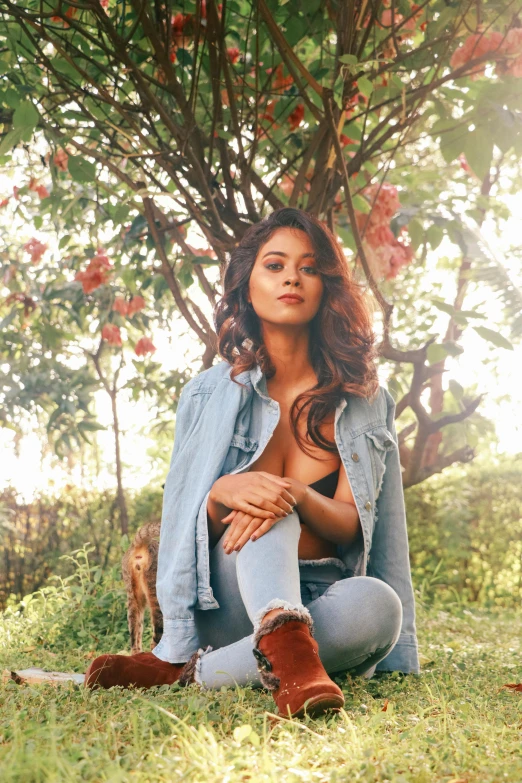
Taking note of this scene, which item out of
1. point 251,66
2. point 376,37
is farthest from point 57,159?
point 376,37

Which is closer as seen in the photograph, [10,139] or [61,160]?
[10,139]

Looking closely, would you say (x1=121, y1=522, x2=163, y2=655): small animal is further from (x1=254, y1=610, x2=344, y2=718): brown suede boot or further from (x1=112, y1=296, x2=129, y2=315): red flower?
(x1=112, y1=296, x2=129, y2=315): red flower

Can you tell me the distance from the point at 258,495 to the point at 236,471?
0.28m

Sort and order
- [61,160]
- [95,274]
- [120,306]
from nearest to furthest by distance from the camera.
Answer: [61,160] → [95,274] → [120,306]

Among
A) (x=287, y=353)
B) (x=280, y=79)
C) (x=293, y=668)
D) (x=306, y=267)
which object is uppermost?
(x=280, y=79)

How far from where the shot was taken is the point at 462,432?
4.24 m

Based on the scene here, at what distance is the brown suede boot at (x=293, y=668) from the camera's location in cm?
180

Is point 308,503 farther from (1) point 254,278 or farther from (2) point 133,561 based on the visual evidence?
(2) point 133,561

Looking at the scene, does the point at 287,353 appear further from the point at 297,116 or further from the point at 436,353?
the point at 297,116

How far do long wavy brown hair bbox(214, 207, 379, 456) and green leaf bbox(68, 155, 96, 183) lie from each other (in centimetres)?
83

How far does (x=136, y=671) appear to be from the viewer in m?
2.31

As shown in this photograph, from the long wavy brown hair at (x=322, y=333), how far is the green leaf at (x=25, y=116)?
Result: 919 millimetres

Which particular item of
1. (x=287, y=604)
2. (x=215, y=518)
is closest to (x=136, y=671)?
(x=215, y=518)

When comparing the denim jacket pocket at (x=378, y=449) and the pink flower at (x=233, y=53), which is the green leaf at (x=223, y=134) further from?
the denim jacket pocket at (x=378, y=449)
